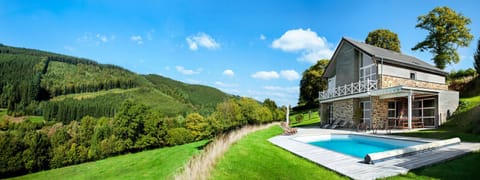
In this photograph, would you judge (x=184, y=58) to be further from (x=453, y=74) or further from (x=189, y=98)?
(x=189, y=98)

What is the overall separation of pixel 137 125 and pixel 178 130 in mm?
6421

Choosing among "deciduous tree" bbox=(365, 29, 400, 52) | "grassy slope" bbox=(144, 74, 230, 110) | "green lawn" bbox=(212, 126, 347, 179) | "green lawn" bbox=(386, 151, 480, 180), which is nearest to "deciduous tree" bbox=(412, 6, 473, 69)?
"deciduous tree" bbox=(365, 29, 400, 52)

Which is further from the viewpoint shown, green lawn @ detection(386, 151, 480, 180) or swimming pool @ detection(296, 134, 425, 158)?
swimming pool @ detection(296, 134, 425, 158)

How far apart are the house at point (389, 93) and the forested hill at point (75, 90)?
49.5 meters

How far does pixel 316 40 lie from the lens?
24.0m

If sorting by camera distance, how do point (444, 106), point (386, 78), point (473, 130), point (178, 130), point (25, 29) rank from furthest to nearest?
point (25, 29), point (178, 130), point (386, 78), point (444, 106), point (473, 130)

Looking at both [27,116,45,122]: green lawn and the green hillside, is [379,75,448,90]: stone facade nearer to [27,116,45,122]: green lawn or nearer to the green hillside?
the green hillside

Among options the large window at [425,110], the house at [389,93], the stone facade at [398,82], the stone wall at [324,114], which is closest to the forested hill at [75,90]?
the stone wall at [324,114]

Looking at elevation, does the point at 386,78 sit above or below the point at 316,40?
below

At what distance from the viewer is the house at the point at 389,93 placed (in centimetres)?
1434

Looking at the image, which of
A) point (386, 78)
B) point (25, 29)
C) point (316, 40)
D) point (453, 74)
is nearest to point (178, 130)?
point (316, 40)

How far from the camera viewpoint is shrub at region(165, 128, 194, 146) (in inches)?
1444

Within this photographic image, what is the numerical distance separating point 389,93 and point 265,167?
11.7 m

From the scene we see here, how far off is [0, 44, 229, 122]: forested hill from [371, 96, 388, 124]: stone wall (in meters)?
51.8
